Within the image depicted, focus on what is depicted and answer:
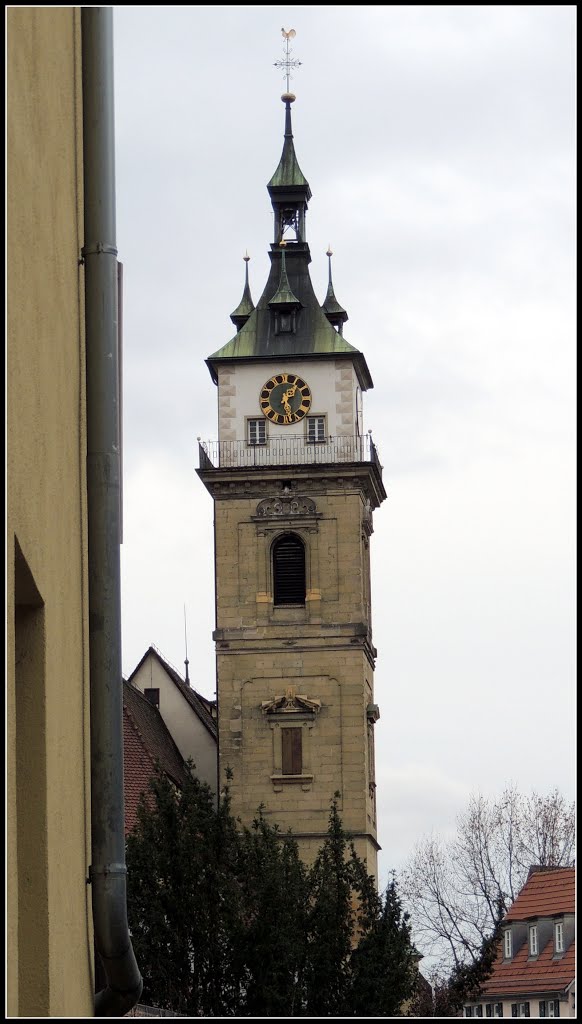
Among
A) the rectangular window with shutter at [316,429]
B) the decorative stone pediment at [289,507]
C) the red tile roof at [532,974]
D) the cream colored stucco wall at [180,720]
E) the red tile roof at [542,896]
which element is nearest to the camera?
the decorative stone pediment at [289,507]

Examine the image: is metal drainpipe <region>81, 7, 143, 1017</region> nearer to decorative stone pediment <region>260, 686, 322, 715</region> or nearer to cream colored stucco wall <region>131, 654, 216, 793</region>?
decorative stone pediment <region>260, 686, 322, 715</region>

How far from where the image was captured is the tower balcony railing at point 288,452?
59375 millimetres

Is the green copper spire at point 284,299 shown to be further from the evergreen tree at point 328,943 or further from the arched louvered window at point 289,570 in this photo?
the evergreen tree at point 328,943

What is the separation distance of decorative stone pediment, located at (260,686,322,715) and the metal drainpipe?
158 feet

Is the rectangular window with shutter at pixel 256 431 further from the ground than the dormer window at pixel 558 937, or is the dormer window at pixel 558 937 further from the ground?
the rectangular window with shutter at pixel 256 431

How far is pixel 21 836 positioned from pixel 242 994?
30049mm

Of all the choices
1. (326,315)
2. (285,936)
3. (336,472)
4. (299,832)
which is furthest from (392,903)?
(326,315)

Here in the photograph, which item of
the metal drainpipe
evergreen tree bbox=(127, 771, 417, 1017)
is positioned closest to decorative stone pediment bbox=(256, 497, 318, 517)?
evergreen tree bbox=(127, 771, 417, 1017)

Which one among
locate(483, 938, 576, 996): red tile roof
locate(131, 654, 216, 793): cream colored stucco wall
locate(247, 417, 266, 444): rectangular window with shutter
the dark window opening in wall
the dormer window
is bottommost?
locate(483, 938, 576, 996): red tile roof

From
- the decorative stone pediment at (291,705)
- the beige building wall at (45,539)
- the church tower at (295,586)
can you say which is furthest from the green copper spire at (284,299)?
the beige building wall at (45,539)

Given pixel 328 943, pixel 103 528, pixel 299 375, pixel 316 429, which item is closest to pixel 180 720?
pixel 316 429

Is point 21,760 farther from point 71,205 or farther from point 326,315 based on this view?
point 326,315

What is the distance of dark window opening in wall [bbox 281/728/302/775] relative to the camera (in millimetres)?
57062

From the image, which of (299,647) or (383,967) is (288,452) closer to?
(299,647)
